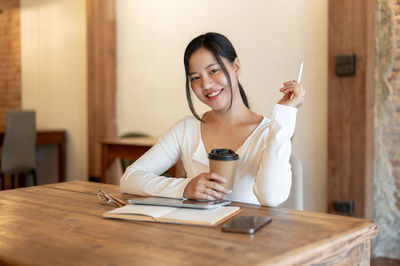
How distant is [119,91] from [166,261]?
4158 mm

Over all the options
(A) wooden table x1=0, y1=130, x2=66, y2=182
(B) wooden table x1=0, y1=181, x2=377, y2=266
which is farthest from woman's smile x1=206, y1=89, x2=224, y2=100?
(A) wooden table x1=0, y1=130, x2=66, y2=182

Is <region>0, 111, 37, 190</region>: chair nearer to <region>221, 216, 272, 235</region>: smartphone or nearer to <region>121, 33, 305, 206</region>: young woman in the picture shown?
<region>121, 33, 305, 206</region>: young woman

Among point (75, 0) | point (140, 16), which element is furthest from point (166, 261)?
point (75, 0)

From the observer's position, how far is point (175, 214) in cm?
134

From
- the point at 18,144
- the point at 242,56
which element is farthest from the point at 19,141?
the point at 242,56

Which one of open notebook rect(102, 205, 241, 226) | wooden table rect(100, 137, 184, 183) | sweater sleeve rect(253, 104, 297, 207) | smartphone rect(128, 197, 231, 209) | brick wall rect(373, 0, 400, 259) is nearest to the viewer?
open notebook rect(102, 205, 241, 226)

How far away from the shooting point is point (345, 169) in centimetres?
335

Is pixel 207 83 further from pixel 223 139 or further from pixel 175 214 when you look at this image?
pixel 175 214

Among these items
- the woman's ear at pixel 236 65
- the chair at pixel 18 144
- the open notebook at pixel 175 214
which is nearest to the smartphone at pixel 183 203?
the open notebook at pixel 175 214

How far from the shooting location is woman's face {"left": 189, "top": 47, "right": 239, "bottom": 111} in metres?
1.89

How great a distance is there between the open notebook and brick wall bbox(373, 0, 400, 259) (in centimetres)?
225

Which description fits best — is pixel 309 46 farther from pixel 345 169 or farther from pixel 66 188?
pixel 66 188

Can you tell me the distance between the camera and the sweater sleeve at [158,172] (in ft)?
5.36

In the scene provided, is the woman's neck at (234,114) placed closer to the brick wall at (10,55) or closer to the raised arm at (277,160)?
the raised arm at (277,160)
